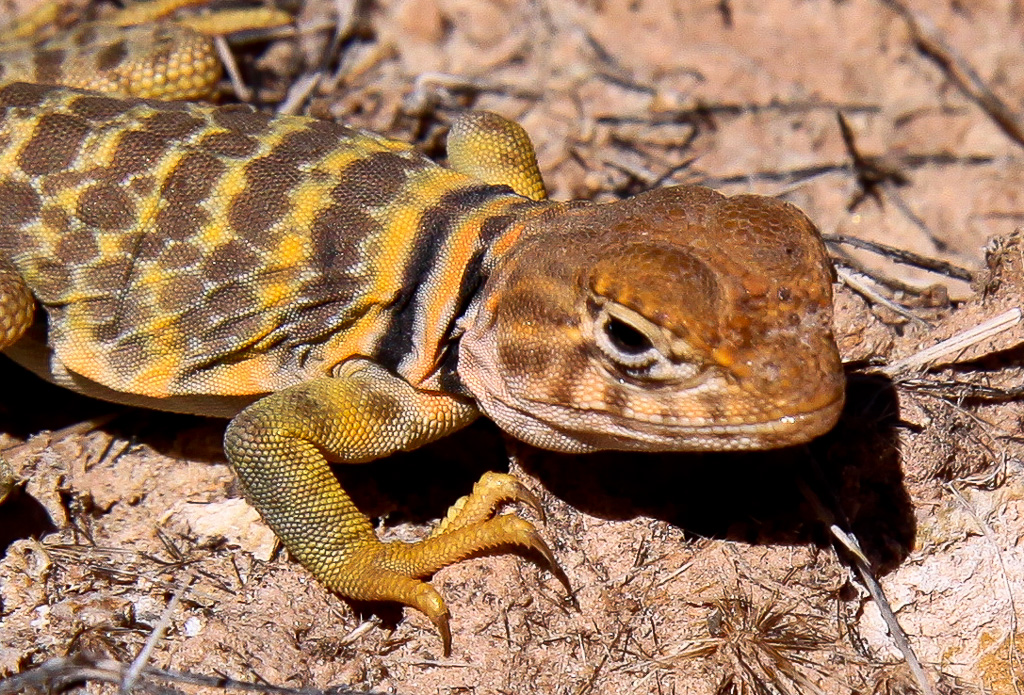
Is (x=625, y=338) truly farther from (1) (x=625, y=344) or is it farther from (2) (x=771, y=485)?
(2) (x=771, y=485)

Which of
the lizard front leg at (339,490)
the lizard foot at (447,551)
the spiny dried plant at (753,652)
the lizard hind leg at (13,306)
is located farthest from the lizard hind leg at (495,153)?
the spiny dried plant at (753,652)

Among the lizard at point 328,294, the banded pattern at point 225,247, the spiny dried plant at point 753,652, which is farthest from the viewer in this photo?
the banded pattern at point 225,247

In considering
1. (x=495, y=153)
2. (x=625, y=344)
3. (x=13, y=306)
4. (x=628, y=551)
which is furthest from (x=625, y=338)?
(x=13, y=306)

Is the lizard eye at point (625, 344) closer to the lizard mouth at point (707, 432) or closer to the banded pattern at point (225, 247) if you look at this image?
the lizard mouth at point (707, 432)

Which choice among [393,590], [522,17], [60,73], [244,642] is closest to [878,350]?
[393,590]

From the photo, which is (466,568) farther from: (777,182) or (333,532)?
(777,182)

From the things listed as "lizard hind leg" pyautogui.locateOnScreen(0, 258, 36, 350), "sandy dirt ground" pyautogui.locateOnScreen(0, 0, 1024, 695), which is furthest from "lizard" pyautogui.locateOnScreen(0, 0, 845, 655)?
"sandy dirt ground" pyautogui.locateOnScreen(0, 0, 1024, 695)
